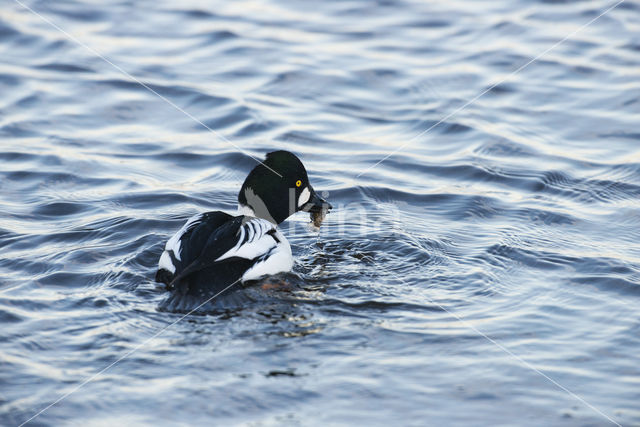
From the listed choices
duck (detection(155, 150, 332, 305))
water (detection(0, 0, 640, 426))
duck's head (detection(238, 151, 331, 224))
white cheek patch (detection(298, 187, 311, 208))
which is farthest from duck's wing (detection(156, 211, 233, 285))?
white cheek patch (detection(298, 187, 311, 208))

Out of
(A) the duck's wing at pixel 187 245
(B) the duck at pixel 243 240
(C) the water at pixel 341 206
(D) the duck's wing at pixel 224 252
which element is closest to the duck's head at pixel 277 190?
(B) the duck at pixel 243 240

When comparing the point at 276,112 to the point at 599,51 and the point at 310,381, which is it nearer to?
the point at 599,51

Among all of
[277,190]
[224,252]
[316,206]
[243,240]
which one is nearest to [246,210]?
[277,190]

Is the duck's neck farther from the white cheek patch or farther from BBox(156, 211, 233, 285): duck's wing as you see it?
BBox(156, 211, 233, 285): duck's wing

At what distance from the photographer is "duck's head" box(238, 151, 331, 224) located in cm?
873

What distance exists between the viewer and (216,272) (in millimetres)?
7422

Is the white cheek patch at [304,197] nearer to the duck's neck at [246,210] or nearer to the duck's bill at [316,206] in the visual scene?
the duck's bill at [316,206]

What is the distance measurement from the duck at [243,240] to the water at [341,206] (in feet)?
0.97

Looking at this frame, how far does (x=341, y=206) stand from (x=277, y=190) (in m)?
1.41

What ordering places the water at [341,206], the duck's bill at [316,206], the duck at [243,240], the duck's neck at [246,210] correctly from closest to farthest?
the water at [341,206]
the duck at [243,240]
the duck's neck at [246,210]
the duck's bill at [316,206]

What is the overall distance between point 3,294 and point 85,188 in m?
2.89

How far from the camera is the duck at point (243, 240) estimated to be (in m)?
7.33

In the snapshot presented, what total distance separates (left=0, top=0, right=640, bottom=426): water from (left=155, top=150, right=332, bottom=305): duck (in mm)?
296

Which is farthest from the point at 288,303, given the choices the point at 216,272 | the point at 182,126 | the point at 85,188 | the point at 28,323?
the point at 182,126
